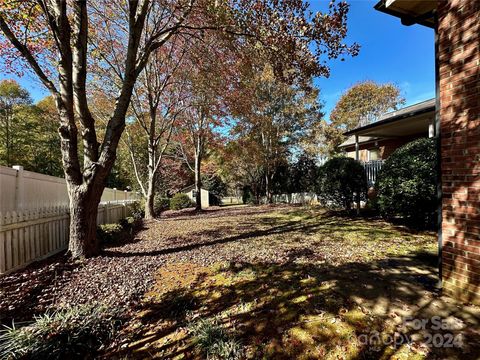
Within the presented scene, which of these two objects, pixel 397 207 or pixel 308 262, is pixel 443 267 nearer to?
pixel 308 262

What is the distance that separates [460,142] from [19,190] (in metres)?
7.03

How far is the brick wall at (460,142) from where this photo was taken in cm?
257

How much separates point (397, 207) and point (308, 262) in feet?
A: 12.0

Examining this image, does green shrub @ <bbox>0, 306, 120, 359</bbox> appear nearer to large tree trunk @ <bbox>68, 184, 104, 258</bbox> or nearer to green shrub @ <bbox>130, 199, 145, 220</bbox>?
large tree trunk @ <bbox>68, 184, 104, 258</bbox>

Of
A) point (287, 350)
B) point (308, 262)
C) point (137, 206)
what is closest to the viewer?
point (287, 350)

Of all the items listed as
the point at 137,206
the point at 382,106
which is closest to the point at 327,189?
the point at 137,206

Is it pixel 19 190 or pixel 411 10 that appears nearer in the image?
pixel 411 10

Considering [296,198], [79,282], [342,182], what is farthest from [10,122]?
[342,182]

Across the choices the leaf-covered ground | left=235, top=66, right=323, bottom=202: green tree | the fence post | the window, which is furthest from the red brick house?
left=235, top=66, right=323, bottom=202: green tree

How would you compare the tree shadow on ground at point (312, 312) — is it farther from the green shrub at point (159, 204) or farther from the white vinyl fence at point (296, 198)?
the white vinyl fence at point (296, 198)

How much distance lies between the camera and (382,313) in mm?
2580

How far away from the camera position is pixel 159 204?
682 inches

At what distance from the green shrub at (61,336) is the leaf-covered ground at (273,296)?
218mm

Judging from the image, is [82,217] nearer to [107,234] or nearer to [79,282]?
[79,282]
